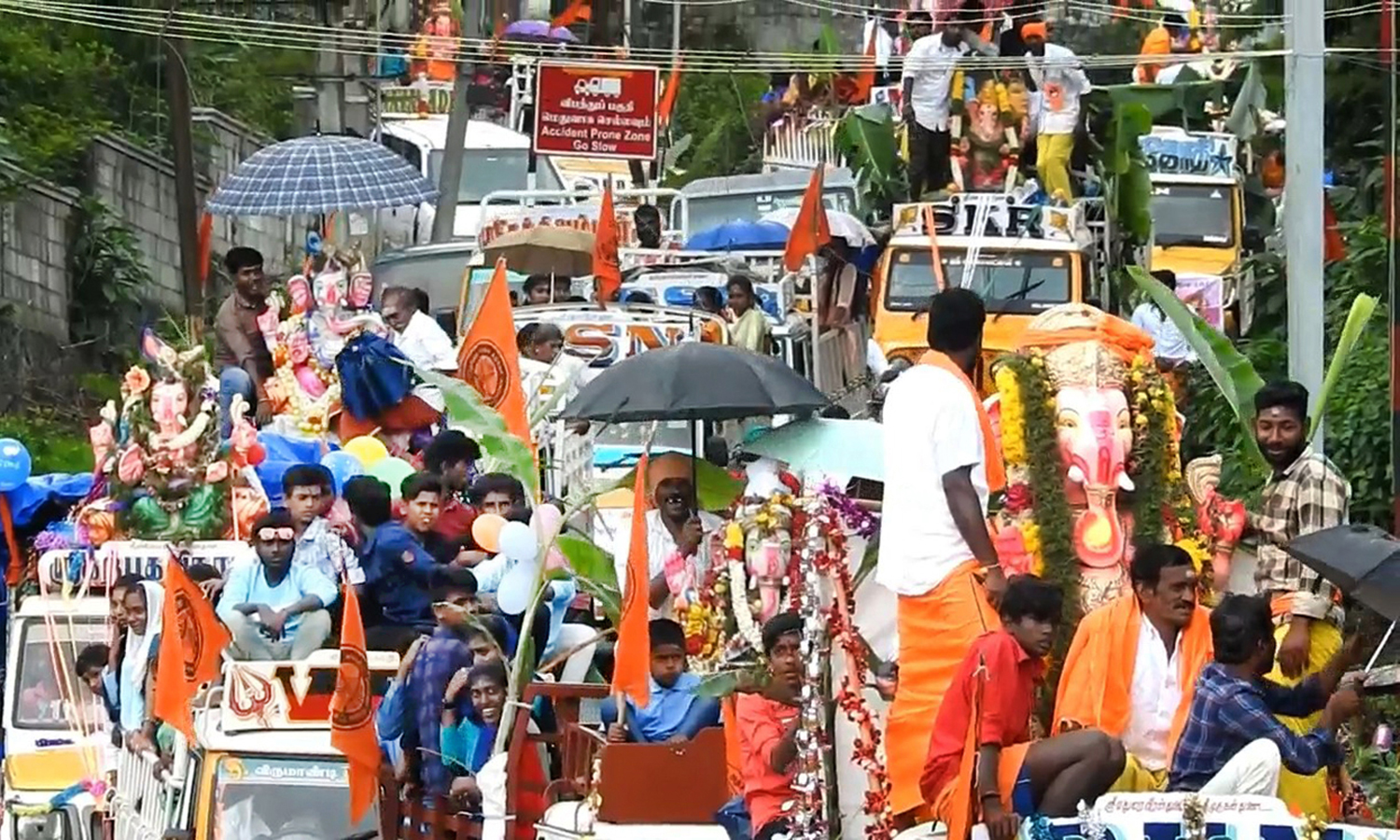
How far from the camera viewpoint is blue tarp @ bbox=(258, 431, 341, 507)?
50.4ft

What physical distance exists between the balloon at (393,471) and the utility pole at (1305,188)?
17.1 feet

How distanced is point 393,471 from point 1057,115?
9.04m

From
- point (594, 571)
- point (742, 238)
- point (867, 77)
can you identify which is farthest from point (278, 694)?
point (867, 77)

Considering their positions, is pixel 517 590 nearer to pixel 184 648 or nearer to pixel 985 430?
pixel 184 648

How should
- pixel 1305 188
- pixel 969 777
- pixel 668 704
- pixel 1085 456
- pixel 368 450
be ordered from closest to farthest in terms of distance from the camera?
pixel 969 777 → pixel 1085 456 → pixel 668 704 → pixel 368 450 → pixel 1305 188

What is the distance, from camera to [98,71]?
30.7 meters

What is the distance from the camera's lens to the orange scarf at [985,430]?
32.3 feet

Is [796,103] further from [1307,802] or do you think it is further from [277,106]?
[1307,802]

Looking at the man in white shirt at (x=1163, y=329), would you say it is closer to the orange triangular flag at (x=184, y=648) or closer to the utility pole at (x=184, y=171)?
the orange triangular flag at (x=184, y=648)

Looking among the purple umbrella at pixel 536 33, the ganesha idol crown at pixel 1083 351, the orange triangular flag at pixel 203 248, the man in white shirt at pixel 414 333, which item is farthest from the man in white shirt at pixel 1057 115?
the purple umbrella at pixel 536 33

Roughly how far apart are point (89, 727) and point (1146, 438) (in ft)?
21.2

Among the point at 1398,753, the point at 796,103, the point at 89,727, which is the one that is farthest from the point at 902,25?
the point at 1398,753

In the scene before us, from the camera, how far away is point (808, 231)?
898 inches

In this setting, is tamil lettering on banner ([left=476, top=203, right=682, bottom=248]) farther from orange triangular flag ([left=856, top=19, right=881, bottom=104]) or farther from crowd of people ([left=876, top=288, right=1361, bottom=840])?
crowd of people ([left=876, top=288, right=1361, bottom=840])
